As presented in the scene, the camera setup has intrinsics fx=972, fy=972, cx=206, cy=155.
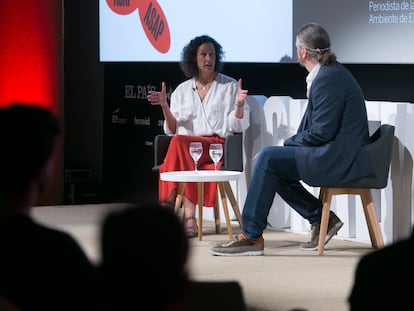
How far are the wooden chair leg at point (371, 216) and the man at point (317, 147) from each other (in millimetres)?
202

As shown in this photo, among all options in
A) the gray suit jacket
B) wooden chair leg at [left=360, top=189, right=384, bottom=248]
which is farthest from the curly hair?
wooden chair leg at [left=360, top=189, right=384, bottom=248]

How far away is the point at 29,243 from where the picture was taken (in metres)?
1.97

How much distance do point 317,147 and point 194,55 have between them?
161 centimetres

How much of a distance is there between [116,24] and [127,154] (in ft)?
4.12

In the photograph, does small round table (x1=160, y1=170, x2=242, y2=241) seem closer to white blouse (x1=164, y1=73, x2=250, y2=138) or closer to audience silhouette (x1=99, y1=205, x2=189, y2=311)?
white blouse (x1=164, y1=73, x2=250, y2=138)

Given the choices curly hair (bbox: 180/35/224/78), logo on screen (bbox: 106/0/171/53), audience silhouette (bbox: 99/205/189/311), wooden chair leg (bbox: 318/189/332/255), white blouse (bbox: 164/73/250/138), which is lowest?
wooden chair leg (bbox: 318/189/332/255)

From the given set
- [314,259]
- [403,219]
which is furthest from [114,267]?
[403,219]

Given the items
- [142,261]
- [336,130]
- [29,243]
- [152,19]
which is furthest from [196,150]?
[142,261]

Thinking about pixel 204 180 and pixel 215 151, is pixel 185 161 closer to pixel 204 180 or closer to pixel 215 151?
pixel 215 151

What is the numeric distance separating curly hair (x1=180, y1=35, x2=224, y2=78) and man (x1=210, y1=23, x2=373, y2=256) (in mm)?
1239

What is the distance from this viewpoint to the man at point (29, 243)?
1.96 m

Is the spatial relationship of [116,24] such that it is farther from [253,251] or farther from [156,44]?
[253,251]

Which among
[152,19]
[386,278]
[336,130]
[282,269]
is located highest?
[152,19]

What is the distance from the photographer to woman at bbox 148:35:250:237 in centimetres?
679
